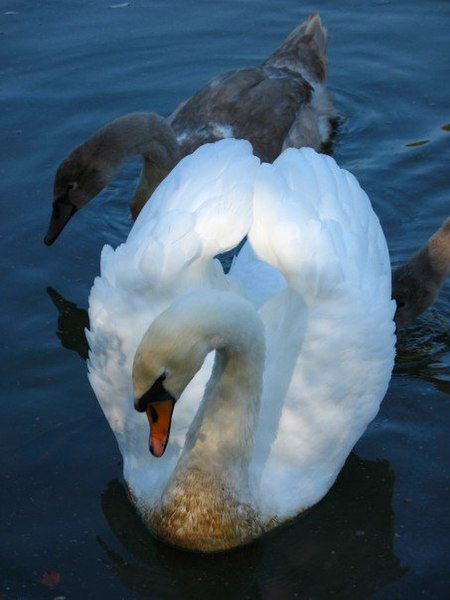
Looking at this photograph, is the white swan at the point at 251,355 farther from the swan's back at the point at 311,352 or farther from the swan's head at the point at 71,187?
the swan's head at the point at 71,187

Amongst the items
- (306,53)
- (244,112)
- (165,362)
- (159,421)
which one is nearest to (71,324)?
(244,112)

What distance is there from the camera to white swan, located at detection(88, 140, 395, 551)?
5336 millimetres

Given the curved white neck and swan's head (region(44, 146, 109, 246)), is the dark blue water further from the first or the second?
the curved white neck

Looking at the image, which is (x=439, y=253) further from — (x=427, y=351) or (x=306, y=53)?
(x=306, y=53)

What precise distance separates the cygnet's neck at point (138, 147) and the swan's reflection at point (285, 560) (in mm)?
2860

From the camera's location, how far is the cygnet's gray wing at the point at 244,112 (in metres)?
8.75

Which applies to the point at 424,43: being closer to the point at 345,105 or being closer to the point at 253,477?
the point at 345,105

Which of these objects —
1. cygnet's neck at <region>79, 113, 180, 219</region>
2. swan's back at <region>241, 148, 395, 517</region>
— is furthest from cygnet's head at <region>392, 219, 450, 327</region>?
cygnet's neck at <region>79, 113, 180, 219</region>

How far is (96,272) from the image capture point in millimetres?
7805

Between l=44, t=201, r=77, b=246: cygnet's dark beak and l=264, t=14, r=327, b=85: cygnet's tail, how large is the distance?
2.58 meters

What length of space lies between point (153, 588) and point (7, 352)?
2.16 m

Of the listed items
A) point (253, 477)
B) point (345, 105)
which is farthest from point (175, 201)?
point (345, 105)

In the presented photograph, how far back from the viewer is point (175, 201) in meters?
5.90

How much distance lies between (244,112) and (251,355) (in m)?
4.09
